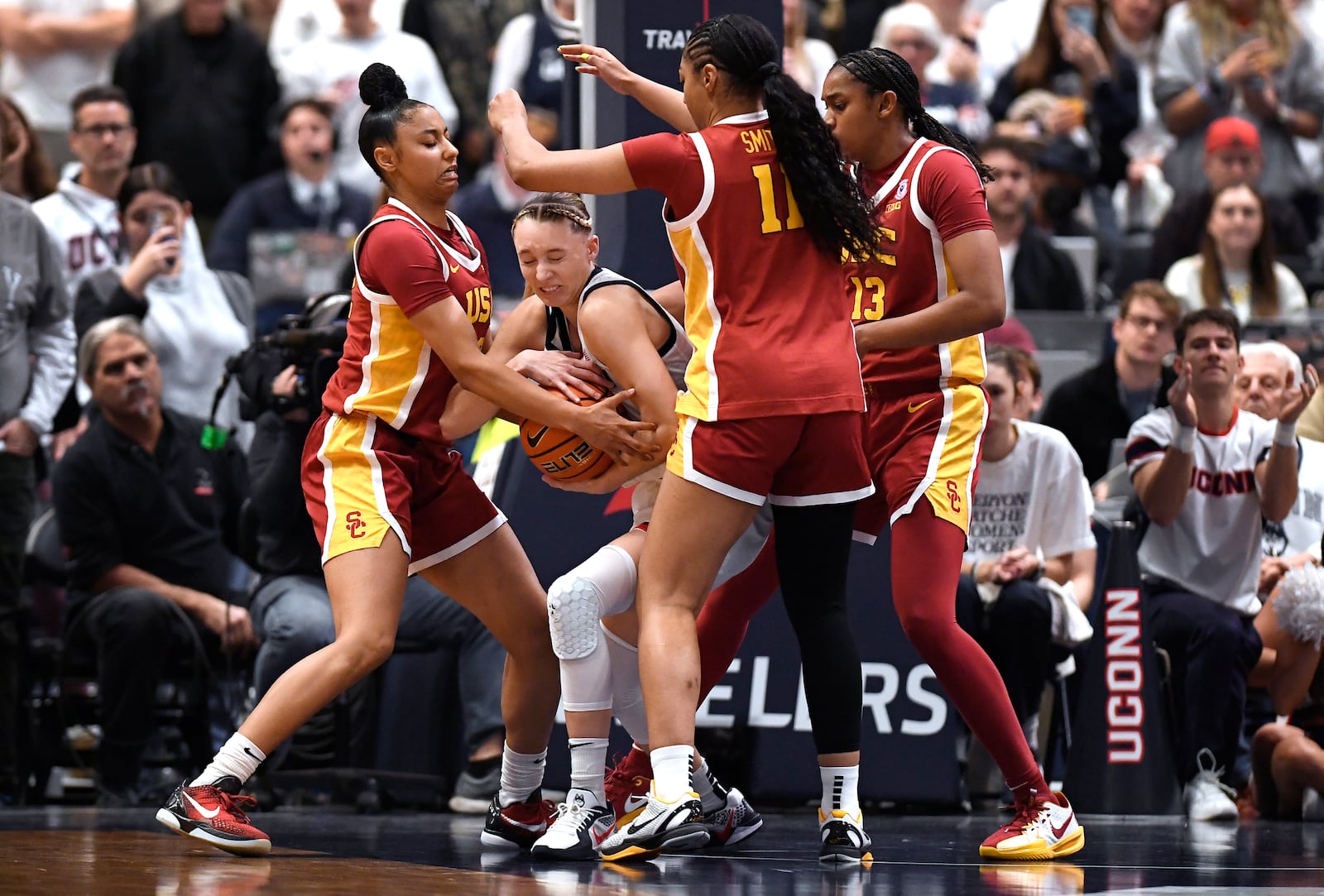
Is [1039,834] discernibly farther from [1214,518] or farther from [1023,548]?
[1214,518]

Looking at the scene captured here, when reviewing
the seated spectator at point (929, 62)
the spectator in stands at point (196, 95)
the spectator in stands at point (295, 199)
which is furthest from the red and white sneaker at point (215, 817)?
the seated spectator at point (929, 62)

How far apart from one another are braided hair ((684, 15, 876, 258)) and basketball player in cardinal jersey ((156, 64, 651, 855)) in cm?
73

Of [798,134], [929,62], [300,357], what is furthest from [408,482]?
[929,62]

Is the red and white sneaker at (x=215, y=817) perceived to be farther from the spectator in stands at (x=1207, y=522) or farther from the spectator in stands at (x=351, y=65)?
the spectator in stands at (x=351, y=65)

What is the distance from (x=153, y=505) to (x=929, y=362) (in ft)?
12.4

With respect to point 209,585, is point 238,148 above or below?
above

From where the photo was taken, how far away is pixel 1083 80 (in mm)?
12383

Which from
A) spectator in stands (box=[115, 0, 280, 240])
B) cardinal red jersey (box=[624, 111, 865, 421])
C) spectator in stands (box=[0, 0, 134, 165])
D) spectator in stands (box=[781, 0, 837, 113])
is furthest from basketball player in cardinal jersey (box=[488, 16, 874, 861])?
Result: spectator in stands (box=[0, 0, 134, 165])

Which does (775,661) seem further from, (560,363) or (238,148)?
→ (238,148)

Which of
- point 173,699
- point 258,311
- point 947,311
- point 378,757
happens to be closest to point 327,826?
point 378,757

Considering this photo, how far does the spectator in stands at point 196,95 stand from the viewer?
11.2m

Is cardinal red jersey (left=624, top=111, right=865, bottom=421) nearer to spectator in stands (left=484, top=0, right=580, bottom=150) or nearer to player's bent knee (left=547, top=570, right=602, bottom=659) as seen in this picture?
player's bent knee (left=547, top=570, right=602, bottom=659)

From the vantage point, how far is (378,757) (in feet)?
25.5

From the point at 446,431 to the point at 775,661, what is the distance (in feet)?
6.67
